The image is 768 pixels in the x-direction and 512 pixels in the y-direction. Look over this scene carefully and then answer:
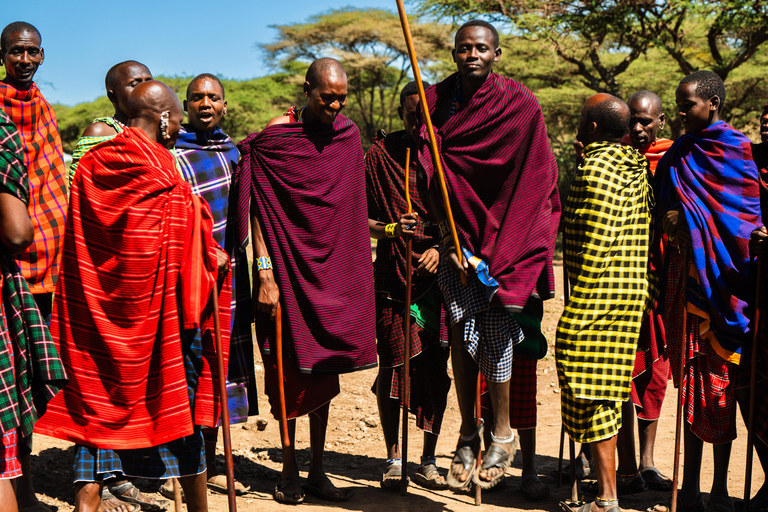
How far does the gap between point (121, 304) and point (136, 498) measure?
1690 millimetres

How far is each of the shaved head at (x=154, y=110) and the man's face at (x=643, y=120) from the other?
2.90 m

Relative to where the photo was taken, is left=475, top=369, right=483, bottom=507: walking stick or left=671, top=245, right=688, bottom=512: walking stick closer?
left=671, top=245, right=688, bottom=512: walking stick

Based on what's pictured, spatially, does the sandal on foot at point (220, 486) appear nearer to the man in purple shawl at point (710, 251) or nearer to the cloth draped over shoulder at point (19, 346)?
the cloth draped over shoulder at point (19, 346)

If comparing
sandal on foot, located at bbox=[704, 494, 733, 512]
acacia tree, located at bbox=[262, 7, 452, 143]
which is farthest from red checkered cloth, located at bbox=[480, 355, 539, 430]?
acacia tree, located at bbox=[262, 7, 452, 143]

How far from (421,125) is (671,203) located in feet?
5.04

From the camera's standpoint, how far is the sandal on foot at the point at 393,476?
5.26 metres

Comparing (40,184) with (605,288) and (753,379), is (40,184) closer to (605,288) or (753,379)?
(605,288)

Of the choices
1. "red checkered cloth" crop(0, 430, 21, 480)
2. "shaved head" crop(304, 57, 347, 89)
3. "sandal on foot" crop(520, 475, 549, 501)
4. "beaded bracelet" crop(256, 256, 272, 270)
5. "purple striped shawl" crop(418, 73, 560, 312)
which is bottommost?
"sandal on foot" crop(520, 475, 549, 501)

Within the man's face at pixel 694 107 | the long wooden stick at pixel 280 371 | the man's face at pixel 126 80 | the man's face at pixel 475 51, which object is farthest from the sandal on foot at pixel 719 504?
the man's face at pixel 126 80

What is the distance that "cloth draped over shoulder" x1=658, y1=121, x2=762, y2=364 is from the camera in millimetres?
4336

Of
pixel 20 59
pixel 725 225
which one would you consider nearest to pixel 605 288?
pixel 725 225

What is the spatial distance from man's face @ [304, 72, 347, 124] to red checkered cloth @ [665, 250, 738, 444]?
8.30 feet

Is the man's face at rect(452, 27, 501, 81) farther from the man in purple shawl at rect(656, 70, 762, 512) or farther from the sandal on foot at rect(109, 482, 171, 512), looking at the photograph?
the sandal on foot at rect(109, 482, 171, 512)

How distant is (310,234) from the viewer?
493 centimetres
